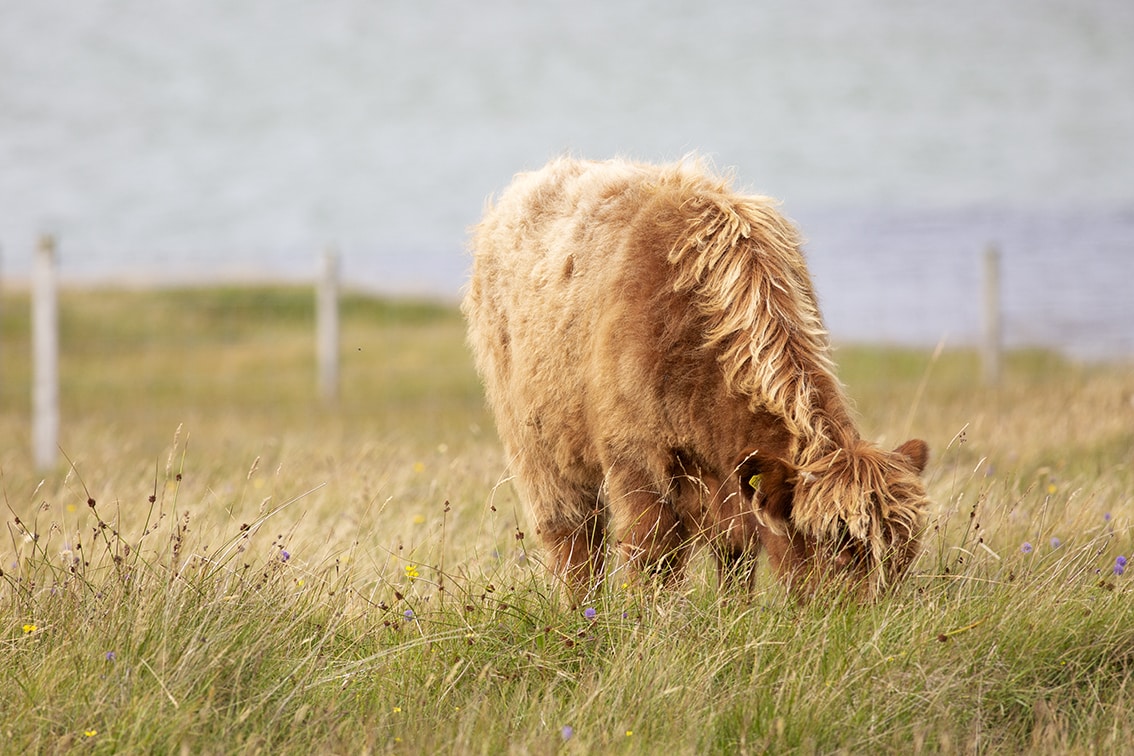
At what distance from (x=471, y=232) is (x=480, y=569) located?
204 cm

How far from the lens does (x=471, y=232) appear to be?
579cm

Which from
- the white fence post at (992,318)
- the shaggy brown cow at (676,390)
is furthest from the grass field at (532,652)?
the white fence post at (992,318)

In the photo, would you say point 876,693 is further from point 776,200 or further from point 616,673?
point 776,200

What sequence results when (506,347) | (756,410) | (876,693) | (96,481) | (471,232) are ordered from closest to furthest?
1. (876,693)
2. (756,410)
3. (506,347)
4. (471,232)
5. (96,481)

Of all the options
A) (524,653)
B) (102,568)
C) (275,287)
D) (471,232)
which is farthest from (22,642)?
(275,287)

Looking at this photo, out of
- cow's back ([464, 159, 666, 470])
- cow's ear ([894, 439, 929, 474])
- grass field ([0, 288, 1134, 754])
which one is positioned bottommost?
grass field ([0, 288, 1134, 754])

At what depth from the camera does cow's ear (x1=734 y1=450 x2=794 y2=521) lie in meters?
3.67

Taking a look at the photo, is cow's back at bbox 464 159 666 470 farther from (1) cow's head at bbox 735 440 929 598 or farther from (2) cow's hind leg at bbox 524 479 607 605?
(1) cow's head at bbox 735 440 929 598

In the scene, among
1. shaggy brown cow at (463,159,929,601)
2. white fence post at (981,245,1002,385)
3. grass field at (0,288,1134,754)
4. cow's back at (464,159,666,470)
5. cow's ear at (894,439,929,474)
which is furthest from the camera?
white fence post at (981,245,1002,385)

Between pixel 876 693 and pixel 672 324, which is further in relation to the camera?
pixel 672 324

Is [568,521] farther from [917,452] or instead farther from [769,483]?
[917,452]

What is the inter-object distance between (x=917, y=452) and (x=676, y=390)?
84cm

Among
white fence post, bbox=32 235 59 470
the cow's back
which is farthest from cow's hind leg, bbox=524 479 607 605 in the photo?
white fence post, bbox=32 235 59 470

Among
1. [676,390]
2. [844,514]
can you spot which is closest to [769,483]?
[844,514]
